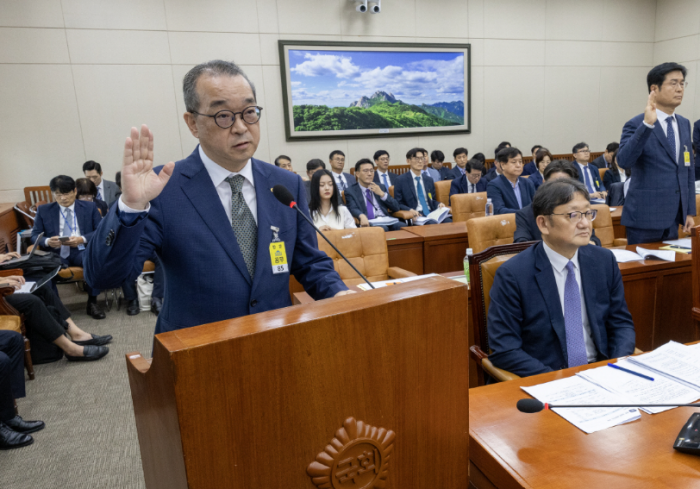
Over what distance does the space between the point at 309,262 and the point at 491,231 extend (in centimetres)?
215

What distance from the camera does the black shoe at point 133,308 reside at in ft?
14.3

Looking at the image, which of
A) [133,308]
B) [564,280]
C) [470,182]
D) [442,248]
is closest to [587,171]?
[470,182]

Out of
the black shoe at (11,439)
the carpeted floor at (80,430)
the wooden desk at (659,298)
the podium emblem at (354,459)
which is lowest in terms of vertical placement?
the carpeted floor at (80,430)

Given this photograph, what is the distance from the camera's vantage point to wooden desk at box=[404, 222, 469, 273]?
379 cm

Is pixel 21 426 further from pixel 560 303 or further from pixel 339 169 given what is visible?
pixel 339 169

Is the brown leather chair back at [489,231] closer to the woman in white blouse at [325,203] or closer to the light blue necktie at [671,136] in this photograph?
the light blue necktie at [671,136]

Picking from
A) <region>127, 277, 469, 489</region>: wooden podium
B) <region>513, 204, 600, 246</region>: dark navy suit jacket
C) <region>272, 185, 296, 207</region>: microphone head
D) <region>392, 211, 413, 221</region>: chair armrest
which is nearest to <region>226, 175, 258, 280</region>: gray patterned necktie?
<region>272, 185, 296, 207</region>: microphone head

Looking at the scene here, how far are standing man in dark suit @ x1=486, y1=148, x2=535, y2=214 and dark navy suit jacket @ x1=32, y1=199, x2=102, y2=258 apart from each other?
3.75m

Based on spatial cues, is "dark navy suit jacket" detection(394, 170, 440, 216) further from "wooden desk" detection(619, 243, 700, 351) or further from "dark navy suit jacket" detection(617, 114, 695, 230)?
"wooden desk" detection(619, 243, 700, 351)

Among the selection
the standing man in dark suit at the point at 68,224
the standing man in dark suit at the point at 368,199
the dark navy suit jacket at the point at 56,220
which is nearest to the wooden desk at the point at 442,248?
the standing man in dark suit at the point at 368,199

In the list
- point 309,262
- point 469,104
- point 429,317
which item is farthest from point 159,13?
point 429,317

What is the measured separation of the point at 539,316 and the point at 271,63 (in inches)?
254

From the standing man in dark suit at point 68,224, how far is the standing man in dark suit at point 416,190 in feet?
10.8

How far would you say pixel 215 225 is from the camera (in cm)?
111
